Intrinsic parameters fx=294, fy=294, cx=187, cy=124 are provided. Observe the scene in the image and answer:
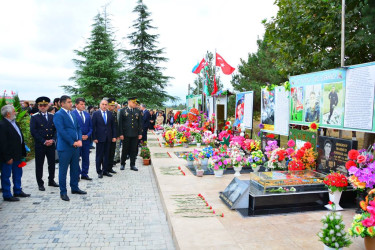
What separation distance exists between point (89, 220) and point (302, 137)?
16.9 feet

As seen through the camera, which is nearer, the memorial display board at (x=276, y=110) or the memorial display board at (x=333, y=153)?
the memorial display board at (x=333, y=153)

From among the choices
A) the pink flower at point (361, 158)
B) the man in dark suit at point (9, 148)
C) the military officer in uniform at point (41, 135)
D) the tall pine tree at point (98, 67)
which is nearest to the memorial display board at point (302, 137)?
the pink flower at point (361, 158)

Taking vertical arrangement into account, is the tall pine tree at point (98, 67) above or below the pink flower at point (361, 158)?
above

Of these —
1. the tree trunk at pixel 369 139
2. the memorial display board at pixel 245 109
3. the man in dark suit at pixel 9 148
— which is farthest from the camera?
the memorial display board at pixel 245 109

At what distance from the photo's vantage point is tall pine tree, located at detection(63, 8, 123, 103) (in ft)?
92.1

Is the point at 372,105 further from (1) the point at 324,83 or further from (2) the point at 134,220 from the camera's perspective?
(2) the point at 134,220

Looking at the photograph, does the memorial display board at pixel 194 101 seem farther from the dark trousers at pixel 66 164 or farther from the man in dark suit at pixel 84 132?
the dark trousers at pixel 66 164

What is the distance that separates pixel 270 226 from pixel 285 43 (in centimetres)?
843

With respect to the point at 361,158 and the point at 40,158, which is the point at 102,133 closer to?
the point at 40,158

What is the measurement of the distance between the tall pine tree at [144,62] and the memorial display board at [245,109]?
2021 centimetres

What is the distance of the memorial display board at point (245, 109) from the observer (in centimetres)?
1035

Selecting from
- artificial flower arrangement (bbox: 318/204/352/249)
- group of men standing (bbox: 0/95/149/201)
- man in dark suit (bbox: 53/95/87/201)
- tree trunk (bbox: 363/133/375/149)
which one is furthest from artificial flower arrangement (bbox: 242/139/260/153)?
artificial flower arrangement (bbox: 318/204/352/249)

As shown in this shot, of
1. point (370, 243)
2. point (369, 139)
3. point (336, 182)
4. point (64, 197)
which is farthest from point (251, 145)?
point (370, 243)

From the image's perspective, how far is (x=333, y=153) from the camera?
19.4 ft
